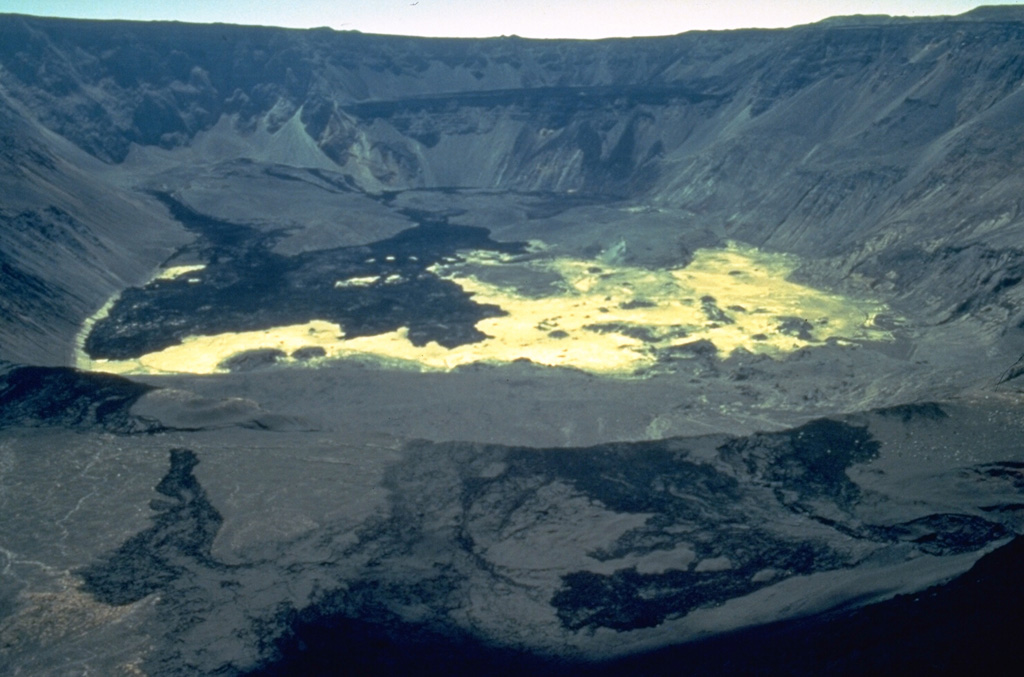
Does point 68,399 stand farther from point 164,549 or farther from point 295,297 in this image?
point 295,297

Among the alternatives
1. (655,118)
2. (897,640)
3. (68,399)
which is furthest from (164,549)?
(655,118)

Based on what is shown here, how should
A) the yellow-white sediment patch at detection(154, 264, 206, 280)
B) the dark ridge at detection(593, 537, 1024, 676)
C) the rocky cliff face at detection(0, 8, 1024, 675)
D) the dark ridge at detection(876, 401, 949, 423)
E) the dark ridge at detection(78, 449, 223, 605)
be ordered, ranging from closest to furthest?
the dark ridge at detection(593, 537, 1024, 676), the rocky cliff face at detection(0, 8, 1024, 675), the dark ridge at detection(78, 449, 223, 605), the dark ridge at detection(876, 401, 949, 423), the yellow-white sediment patch at detection(154, 264, 206, 280)

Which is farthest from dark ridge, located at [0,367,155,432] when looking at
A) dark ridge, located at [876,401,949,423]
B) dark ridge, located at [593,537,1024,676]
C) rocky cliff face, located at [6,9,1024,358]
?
dark ridge, located at [876,401,949,423]

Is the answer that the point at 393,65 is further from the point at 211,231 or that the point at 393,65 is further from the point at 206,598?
the point at 206,598

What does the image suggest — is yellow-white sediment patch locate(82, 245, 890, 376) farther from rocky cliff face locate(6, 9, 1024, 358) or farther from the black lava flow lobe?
rocky cliff face locate(6, 9, 1024, 358)

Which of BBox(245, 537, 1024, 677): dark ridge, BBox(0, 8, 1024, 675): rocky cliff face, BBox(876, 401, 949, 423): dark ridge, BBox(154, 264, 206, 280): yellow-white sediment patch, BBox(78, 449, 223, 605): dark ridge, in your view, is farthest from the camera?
BBox(154, 264, 206, 280): yellow-white sediment patch

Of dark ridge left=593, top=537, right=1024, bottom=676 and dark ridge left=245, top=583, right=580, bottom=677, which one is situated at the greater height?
dark ridge left=245, top=583, right=580, bottom=677

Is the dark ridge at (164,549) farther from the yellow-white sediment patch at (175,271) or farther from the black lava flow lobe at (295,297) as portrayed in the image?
the yellow-white sediment patch at (175,271)
